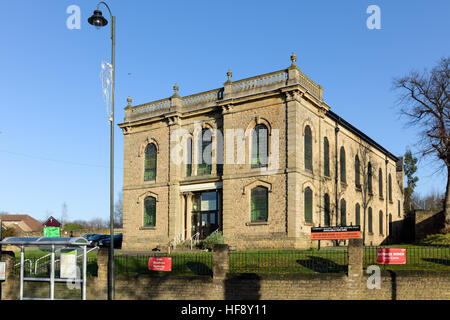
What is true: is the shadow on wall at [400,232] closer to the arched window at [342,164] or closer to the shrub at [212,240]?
the arched window at [342,164]

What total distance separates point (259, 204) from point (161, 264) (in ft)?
39.2

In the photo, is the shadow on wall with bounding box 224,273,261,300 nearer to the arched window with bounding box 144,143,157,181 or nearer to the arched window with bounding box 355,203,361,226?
the arched window with bounding box 144,143,157,181

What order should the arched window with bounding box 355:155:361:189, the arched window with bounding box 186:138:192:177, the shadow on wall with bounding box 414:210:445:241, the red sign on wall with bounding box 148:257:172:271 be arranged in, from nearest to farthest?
the red sign on wall with bounding box 148:257:172:271 → the arched window with bounding box 186:138:192:177 → the shadow on wall with bounding box 414:210:445:241 → the arched window with bounding box 355:155:361:189

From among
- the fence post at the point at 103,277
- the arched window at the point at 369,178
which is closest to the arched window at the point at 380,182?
the arched window at the point at 369,178

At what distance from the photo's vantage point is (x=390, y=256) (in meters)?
18.1

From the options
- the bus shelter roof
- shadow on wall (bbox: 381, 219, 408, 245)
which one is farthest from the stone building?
the bus shelter roof

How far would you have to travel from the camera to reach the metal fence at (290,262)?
19359mm

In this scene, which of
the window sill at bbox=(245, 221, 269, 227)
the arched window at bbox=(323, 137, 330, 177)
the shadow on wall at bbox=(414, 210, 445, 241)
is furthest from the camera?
the shadow on wall at bbox=(414, 210, 445, 241)

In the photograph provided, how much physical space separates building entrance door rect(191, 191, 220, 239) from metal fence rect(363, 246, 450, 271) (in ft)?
46.4

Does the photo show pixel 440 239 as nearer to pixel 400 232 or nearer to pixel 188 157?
pixel 188 157

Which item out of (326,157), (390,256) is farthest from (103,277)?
(326,157)

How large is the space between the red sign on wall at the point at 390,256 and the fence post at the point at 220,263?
5832 millimetres

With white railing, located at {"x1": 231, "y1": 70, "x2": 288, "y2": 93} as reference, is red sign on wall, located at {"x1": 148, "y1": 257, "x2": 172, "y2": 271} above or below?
below

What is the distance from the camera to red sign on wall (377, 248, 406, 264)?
18.0 meters
